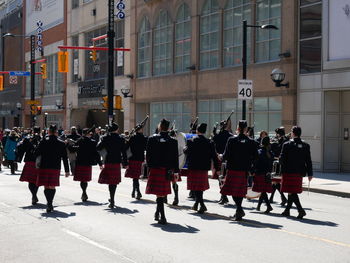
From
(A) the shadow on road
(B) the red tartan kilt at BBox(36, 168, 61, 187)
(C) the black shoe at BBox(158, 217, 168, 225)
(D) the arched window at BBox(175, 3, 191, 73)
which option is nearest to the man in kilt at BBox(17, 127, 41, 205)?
(B) the red tartan kilt at BBox(36, 168, 61, 187)

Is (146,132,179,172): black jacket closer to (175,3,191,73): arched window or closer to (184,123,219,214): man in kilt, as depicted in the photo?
(184,123,219,214): man in kilt

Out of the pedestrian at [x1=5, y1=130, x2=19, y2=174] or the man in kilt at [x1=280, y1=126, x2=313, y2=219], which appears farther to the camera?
the pedestrian at [x1=5, y1=130, x2=19, y2=174]

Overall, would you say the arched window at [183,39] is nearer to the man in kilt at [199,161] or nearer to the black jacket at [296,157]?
the man in kilt at [199,161]

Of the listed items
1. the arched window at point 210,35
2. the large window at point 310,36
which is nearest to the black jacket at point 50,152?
the large window at point 310,36

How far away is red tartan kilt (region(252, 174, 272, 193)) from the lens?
12.7m

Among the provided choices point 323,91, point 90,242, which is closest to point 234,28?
point 323,91

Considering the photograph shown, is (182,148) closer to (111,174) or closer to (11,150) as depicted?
(111,174)

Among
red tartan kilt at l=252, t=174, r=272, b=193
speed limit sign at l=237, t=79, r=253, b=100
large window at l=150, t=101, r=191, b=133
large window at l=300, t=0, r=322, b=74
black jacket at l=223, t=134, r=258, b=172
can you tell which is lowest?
red tartan kilt at l=252, t=174, r=272, b=193

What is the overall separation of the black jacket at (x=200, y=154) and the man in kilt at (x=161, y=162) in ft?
4.24

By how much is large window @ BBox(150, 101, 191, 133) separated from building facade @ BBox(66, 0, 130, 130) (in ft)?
8.56

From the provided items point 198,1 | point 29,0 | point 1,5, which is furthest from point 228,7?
point 1,5

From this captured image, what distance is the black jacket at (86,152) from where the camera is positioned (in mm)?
14727

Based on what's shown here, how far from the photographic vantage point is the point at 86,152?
48.3ft

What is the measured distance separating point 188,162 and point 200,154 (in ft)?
1.08
